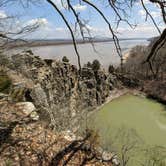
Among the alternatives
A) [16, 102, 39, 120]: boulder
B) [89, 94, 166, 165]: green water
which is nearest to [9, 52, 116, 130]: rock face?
[89, 94, 166, 165]: green water

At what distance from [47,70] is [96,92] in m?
12.7

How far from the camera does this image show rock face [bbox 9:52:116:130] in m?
13.0

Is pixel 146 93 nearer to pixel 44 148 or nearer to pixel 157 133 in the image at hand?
pixel 157 133

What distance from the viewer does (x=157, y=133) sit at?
23.6 meters

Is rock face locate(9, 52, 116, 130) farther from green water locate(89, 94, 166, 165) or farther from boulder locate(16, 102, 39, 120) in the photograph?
boulder locate(16, 102, 39, 120)

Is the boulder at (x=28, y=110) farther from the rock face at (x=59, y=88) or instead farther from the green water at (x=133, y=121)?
the green water at (x=133, y=121)

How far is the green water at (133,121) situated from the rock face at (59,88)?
157 centimetres

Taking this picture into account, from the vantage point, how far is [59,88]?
85.7ft

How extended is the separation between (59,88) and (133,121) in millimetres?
7490

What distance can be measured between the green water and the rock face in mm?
1572

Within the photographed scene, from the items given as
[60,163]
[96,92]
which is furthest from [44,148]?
[96,92]

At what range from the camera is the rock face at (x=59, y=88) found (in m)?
13.0

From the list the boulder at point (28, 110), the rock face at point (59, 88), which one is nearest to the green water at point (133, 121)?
the rock face at point (59, 88)

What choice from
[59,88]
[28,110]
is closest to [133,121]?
[59,88]
